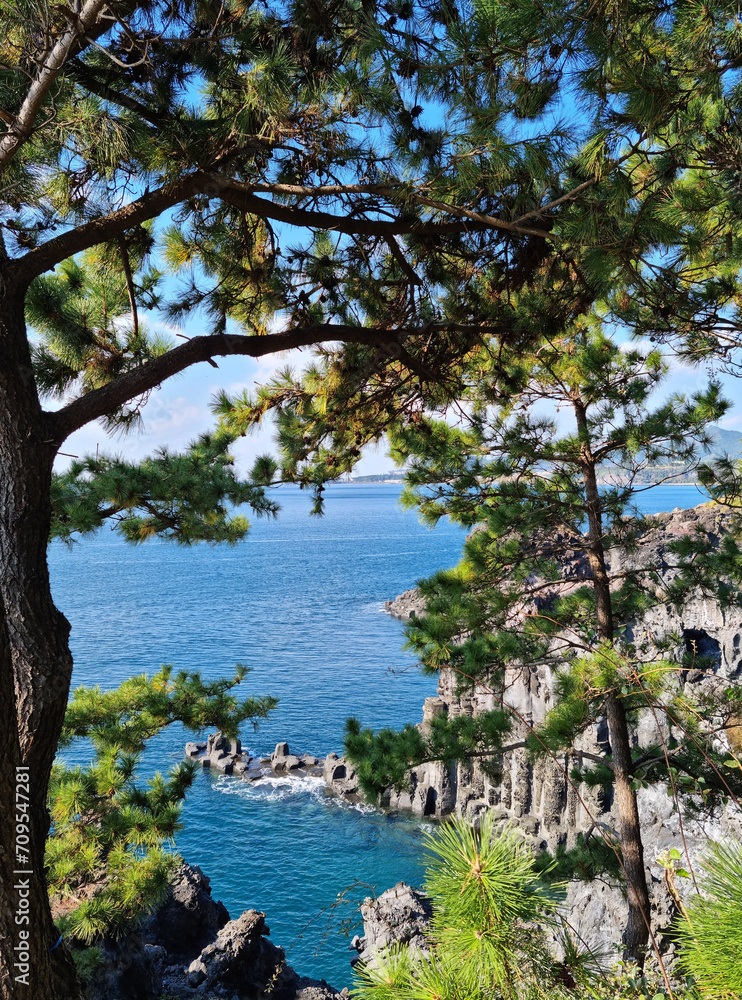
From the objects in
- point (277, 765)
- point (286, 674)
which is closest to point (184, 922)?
point (277, 765)

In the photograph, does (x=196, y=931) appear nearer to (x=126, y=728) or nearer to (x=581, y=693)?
(x=126, y=728)

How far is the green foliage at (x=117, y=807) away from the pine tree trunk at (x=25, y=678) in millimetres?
3450

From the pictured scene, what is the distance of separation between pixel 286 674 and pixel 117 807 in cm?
3011

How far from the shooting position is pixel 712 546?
5.87 meters

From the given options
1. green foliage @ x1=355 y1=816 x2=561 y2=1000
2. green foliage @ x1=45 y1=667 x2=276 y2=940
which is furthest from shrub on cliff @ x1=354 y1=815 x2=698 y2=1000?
green foliage @ x1=45 y1=667 x2=276 y2=940

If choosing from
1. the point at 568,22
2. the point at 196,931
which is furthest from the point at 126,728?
the point at 196,931

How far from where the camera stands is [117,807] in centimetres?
595

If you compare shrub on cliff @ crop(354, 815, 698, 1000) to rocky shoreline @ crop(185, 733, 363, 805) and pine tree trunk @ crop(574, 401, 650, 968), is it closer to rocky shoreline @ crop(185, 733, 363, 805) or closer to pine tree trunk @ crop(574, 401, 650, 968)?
pine tree trunk @ crop(574, 401, 650, 968)

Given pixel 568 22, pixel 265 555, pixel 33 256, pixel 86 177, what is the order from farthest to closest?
pixel 265 555 < pixel 86 177 < pixel 33 256 < pixel 568 22

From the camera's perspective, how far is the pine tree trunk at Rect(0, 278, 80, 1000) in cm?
235

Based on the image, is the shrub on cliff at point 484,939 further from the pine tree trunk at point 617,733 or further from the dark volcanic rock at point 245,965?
the dark volcanic rock at point 245,965

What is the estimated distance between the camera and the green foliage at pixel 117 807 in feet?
18.2

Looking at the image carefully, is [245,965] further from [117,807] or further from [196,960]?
[117,807]

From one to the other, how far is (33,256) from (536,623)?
176 inches
